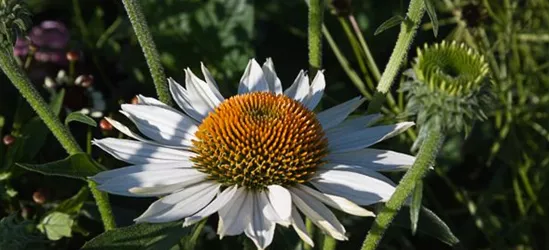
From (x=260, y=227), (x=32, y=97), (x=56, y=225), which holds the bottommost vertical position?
(x=56, y=225)

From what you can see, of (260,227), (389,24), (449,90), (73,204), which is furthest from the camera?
(73,204)

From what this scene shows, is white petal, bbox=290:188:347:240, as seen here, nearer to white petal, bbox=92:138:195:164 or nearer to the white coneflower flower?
the white coneflower flower

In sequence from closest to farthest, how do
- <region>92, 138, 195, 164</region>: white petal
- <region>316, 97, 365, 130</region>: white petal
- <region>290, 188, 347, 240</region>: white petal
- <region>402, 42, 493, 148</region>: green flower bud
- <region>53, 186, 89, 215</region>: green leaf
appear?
<region>402, 42, 493, 148</region>: green flower bud, <region>290, 188, 347, 240</region>: white petal, <region>92, 138, 195, 164</region>: white petal, <region>316, 97, 365, 130</region>: white petal, <region>53, 186, 89, 215</region>: green leaf

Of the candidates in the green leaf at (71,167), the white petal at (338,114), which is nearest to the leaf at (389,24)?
the white petal at (338,114)

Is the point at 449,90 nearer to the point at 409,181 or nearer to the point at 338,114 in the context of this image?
the point at 409,181

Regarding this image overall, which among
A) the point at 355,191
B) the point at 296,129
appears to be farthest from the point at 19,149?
the point at 355,191

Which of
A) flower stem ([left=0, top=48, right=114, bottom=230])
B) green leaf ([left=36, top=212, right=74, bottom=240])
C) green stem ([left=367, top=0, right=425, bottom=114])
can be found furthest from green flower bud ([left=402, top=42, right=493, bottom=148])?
green leaf ([left=36, top=212, right=74, bottom=240])

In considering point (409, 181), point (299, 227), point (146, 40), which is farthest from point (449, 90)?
point (146, 40)
